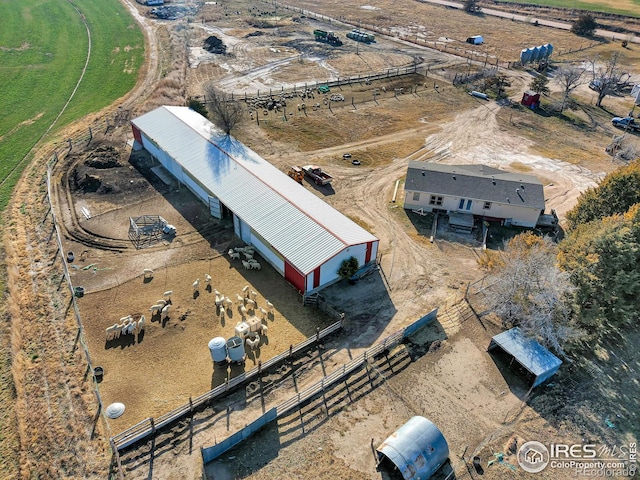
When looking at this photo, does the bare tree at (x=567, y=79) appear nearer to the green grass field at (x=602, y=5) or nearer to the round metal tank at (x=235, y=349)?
→ the round metal tank at (x=235, y=349)

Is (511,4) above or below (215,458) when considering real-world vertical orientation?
above

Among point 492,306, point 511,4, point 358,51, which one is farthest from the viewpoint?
point 511,4

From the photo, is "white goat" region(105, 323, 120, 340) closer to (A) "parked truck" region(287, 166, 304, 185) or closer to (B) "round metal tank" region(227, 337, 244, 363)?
(B) "round metal tank" region(227, 337, 244, 363)

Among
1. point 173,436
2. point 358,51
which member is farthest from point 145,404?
point 358,51

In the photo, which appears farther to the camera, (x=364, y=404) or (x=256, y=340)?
(x=256, y=340)

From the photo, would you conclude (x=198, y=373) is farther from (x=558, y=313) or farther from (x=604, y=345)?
(x=604, y=345)

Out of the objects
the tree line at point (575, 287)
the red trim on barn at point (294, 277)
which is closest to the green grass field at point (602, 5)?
the tree line at point (575, 287)

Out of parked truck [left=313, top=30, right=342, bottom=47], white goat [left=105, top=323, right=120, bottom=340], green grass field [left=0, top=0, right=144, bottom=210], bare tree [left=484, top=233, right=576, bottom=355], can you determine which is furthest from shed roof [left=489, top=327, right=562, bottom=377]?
parked truck [left=313, top=30, right=342, bottom=47]
